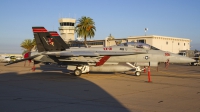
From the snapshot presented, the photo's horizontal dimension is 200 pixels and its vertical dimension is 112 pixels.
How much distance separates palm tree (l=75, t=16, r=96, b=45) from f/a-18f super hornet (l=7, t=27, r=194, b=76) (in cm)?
3031

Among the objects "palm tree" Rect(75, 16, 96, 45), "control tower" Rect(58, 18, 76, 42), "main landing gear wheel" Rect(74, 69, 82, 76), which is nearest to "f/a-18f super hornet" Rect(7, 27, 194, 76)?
"main landing gear wheel" Rect(74, 69, 82, 76)

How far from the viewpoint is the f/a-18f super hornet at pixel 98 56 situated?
18281 millimetres

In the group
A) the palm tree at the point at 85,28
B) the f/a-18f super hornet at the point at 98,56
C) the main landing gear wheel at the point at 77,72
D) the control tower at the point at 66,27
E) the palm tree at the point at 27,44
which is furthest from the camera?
the palm tree at the point at 27,44

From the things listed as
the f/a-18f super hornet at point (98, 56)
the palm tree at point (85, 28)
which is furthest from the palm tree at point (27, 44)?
the f/a-18f super hornet at point (98, 56)

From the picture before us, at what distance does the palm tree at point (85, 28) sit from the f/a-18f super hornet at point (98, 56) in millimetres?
30308

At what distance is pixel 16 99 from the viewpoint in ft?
30.5

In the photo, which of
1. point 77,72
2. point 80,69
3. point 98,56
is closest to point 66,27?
point 80,69

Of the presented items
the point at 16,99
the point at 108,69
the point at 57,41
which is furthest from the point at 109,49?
the point at 16,99

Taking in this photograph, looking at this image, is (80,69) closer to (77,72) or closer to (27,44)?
(77,72)

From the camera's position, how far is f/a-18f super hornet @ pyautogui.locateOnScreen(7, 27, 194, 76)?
720 inches

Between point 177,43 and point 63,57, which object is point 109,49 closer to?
point 63,57

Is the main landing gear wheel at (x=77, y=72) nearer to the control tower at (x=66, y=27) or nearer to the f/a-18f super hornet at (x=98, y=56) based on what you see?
the f/a-18f super hornet at (x=98, y=56)

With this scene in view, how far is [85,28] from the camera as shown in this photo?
161 ft

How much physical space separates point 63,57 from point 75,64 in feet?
3.93
